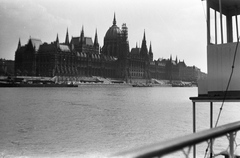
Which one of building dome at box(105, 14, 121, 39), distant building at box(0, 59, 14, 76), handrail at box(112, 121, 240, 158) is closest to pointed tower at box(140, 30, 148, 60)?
building dome at box(105, 14, 121, 39)

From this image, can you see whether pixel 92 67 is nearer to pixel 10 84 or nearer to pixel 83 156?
pixel 10 84

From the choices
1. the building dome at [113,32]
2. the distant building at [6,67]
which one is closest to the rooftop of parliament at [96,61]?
the building dome at [113,32]

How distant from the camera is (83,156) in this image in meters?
10.6

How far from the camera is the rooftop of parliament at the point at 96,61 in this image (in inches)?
2986

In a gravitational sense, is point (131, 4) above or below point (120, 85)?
above

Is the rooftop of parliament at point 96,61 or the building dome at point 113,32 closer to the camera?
the rooftop of parliament at point 96,61

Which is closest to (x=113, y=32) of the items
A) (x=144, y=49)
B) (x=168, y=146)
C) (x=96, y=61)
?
(x=144, y=49)

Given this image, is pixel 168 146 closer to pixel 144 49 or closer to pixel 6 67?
pixel 6 67

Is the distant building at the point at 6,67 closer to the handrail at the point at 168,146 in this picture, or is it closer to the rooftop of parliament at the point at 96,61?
the rooftop of parliament at the point at 96,61

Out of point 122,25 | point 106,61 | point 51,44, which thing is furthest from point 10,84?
point 122,25

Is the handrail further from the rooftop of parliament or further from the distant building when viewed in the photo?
the distant building

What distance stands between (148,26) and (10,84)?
195 feet

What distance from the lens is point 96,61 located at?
86125 millimetres

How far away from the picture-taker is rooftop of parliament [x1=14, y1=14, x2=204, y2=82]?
Answer: 75.9m
